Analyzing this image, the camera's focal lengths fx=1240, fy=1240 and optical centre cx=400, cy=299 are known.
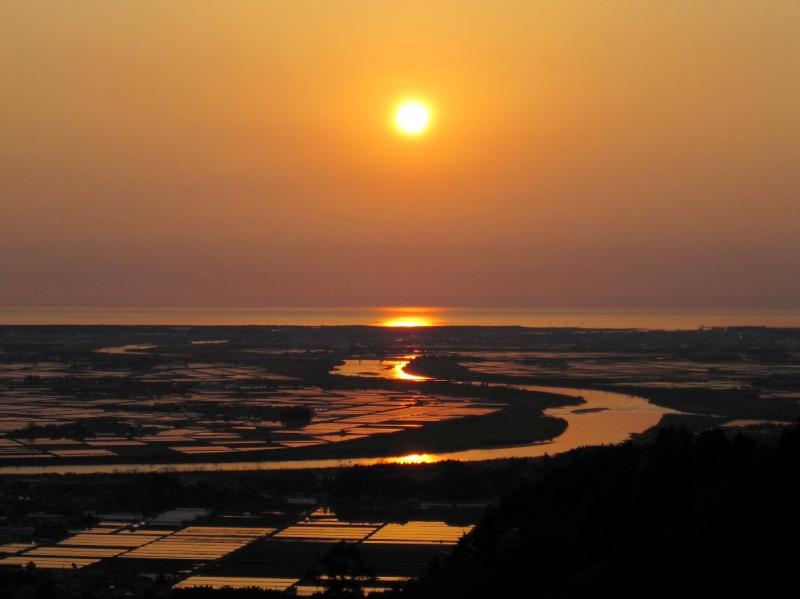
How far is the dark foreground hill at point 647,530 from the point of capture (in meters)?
12.7

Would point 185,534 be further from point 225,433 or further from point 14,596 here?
point 225,433

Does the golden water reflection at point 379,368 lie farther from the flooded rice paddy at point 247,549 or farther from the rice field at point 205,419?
the flooded rice paddy at point 247,549

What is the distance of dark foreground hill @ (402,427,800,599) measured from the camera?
501 inches

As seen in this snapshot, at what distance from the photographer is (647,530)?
53.0 ft

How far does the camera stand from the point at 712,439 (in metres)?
21.7

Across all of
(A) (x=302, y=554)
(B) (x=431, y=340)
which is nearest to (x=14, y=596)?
(A) (x=302, y=554)

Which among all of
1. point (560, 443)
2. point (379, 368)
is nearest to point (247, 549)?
Answer: point (560, 443)

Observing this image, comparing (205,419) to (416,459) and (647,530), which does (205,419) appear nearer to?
(416,459)

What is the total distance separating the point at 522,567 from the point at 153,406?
34.9 m

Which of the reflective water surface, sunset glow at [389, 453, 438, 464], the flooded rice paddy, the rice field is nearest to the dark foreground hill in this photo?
the flooded rice paddy

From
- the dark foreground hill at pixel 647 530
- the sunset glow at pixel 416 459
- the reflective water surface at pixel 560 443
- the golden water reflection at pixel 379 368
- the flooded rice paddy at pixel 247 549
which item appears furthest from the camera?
the golden water reflection at pixel 379 368

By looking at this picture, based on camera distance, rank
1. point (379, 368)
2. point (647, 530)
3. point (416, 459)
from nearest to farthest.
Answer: point (647, 530) → point (416, 459) → point (379, 368)

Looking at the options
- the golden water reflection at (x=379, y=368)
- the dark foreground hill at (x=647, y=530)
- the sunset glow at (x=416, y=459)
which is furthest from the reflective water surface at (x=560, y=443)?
the golden water reflection at (x=379, y=368)

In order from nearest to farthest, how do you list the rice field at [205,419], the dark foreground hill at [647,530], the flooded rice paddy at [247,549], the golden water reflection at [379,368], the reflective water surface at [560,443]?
the dark foreground hill at [647,530] < the flooded rice paddy at [247,549] < the reflective water surface at [560,443] < the rice field at [205,419] < the golden water reflection at [379,368]
